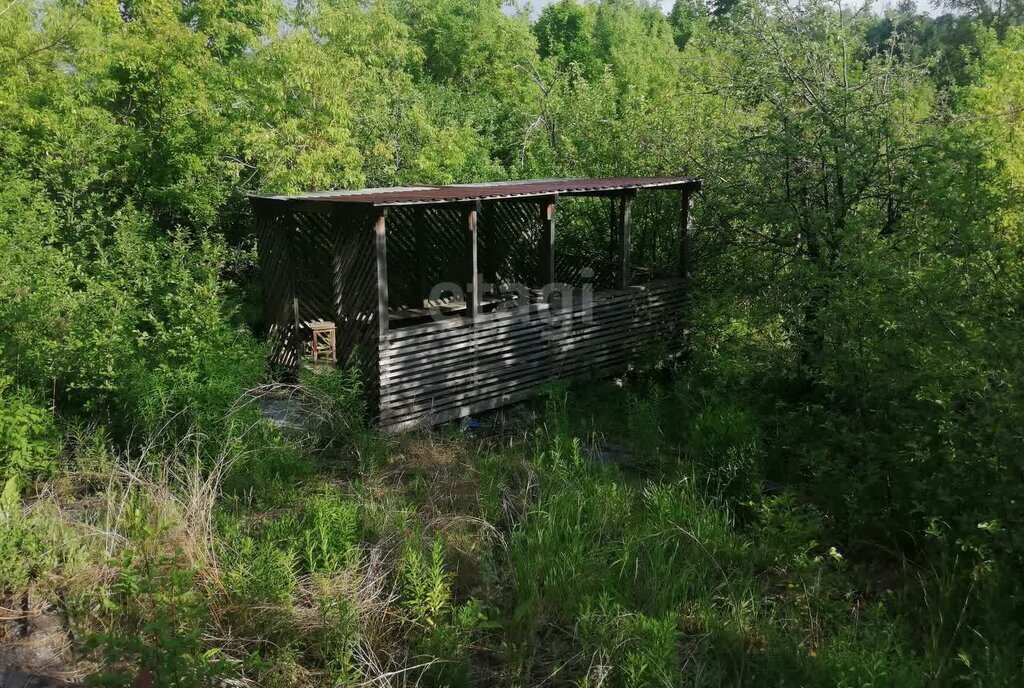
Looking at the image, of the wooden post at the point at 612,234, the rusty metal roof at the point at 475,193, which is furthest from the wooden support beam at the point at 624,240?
the wooden post at the point at 612,234

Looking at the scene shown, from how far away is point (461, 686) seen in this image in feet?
15.0

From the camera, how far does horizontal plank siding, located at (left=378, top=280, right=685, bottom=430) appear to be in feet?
27.2

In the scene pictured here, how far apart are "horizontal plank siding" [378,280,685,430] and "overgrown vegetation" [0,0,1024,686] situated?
1.25ft

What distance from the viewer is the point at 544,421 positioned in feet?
29.2

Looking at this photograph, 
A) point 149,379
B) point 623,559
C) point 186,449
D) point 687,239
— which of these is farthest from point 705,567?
point 687,239

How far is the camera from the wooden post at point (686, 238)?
36.3 feet

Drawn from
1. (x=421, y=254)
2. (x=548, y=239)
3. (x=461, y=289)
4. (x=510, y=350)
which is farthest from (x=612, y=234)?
(x=510, y=350)

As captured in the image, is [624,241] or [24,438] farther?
[624,241]

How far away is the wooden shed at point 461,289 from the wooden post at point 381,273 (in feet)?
0.04

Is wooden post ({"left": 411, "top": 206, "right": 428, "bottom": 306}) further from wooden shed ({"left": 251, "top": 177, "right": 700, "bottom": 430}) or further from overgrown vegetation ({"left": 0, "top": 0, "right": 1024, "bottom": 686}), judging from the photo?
overgrown vegetation ({"left": 0, "top": 0, "right": 1024, "bottom": 686})

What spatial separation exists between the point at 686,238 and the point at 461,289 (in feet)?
9.87

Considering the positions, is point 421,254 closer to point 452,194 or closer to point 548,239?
point 548,239

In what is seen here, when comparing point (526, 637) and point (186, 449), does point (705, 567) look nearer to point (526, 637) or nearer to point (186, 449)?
point (526, 637)

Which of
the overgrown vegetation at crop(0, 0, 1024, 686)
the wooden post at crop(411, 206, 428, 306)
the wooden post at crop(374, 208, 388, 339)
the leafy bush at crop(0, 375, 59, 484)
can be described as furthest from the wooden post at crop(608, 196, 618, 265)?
the leafy bush at crop(0, 375, 59, 484)
